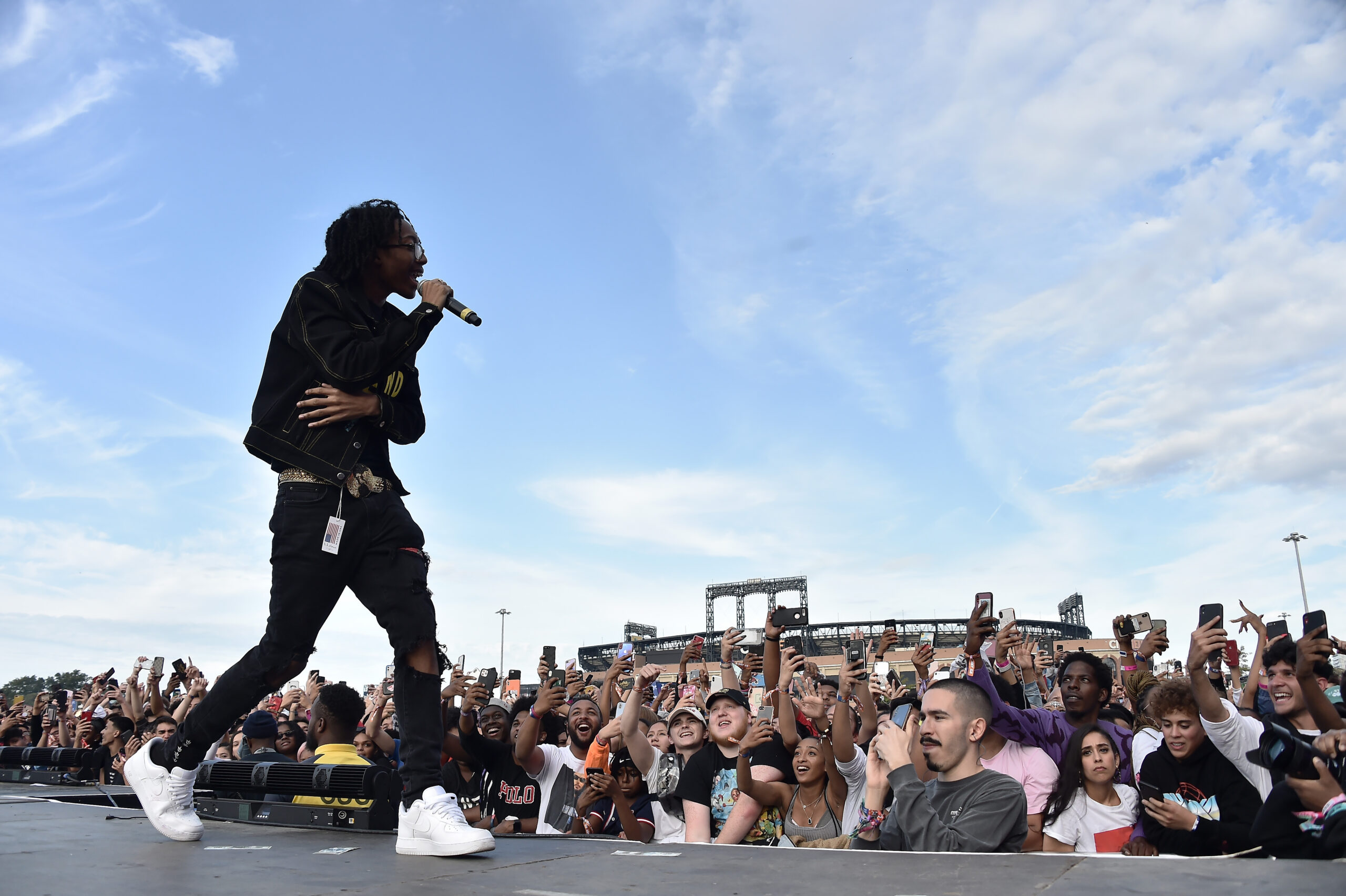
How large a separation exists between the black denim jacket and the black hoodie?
11.7 ft

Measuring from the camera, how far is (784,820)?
15.6 feet

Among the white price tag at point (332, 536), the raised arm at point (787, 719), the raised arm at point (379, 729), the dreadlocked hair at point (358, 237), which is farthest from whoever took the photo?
the raised arm at point (379, 729)

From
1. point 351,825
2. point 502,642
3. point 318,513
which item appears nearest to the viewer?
point 318,513

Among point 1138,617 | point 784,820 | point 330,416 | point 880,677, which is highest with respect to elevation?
point 330,416

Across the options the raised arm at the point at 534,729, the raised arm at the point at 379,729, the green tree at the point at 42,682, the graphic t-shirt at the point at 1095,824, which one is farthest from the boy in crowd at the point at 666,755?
the green tree at the point at 42,682

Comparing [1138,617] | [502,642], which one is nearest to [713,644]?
[502,642]

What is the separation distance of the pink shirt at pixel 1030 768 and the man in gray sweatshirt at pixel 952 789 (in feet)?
2.54

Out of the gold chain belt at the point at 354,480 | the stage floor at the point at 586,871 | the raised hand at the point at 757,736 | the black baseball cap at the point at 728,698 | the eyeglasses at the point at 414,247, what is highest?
the eyeglasses at the point at 414,247

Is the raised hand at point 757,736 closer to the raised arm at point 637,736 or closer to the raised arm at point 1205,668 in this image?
Answer: the raised arm at point 637,736

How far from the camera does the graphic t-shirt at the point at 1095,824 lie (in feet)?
13.1

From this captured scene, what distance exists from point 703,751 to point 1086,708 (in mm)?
2150

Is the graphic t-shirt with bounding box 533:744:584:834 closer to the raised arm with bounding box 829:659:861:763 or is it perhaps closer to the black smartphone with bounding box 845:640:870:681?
the raised arm with bounding box 829:659:861:763

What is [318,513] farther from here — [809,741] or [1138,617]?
[1138,617]

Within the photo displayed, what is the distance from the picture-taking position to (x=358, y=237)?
124 inches
